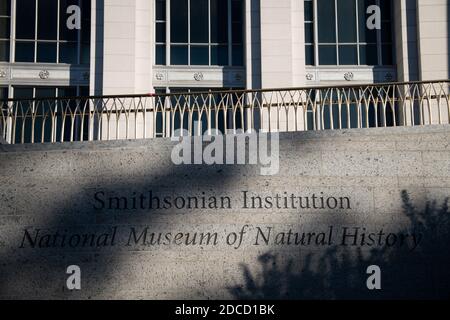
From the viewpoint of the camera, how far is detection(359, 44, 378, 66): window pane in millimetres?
21469

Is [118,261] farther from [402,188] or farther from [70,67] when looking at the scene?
[70,67]

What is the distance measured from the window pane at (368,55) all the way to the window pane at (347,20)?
44cm

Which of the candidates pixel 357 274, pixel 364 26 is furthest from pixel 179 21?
pixel 357 274

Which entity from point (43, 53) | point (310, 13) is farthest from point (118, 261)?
point (310, 13)

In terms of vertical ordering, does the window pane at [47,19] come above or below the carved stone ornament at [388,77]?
above

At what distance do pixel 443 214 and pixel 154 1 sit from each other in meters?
12.5

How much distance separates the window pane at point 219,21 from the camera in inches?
846

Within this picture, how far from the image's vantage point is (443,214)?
43.6ft

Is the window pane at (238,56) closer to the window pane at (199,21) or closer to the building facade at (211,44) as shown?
the building facade at (211,44)

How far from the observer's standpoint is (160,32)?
21531 mm

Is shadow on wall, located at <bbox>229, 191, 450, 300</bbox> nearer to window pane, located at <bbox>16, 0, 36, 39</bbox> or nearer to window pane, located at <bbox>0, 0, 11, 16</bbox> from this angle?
window pane, located at <bbox>16, 0, 36, 39</bbox>

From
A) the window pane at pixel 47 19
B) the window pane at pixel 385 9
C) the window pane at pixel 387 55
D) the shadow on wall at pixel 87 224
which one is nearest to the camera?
the shadow on wall at pixel 87 224

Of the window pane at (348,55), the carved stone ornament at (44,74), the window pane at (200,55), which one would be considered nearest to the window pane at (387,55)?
the window pane at (348,55)

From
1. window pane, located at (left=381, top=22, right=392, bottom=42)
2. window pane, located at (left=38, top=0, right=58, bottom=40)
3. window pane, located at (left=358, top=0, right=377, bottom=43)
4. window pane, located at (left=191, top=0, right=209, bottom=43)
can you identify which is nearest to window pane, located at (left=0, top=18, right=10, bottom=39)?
window pane, located at (left=38, top=0, right=58, bottom=40)
